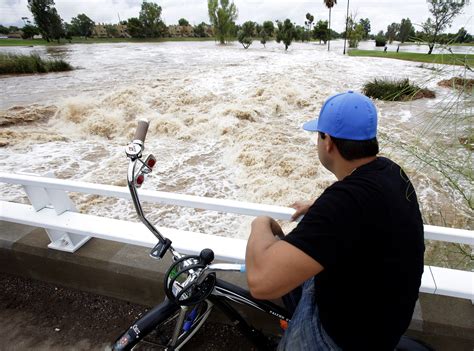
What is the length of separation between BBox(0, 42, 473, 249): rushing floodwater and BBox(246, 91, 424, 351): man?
355mm

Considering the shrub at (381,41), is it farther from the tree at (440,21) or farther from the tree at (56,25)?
the tree at (56,25)

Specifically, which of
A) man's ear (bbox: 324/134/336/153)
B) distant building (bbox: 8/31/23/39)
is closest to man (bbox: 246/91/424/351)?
man's ear (bbox: 324/134/336/153)

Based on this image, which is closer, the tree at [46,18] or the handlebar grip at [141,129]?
the handlebar grip at [141,129]

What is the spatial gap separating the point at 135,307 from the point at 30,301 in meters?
0.81

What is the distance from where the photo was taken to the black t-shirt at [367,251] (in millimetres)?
924

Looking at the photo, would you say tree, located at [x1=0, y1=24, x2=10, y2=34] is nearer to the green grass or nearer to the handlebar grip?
the green grass

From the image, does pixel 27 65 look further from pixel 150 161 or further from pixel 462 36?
pixel 462 36

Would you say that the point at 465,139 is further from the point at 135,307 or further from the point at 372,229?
the point at 135,307

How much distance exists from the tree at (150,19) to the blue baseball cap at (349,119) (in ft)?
249

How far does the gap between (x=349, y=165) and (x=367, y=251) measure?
33cm

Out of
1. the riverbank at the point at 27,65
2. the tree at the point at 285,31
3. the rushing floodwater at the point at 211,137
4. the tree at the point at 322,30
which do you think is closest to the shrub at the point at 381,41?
the tree at the point at 322,30

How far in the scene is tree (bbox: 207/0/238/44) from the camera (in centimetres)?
5641

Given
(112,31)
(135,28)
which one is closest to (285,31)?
(135,28)

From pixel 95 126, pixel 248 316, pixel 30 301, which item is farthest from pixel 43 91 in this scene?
pixel 248 316
